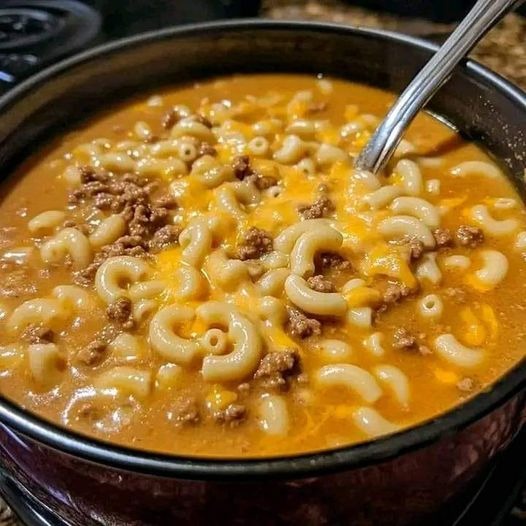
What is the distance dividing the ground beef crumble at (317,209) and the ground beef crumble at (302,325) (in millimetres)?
244

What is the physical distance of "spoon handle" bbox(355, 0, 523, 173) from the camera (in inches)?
70.2

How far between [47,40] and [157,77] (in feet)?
1.73

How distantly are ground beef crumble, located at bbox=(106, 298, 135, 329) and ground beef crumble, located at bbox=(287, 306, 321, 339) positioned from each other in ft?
0.89

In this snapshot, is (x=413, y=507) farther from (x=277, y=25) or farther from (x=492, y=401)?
(x=277, y=25)

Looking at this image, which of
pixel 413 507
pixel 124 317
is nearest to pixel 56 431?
pixel 124 317

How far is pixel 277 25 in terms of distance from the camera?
2051 mm

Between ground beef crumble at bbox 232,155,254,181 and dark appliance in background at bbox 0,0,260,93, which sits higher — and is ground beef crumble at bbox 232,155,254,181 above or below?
below

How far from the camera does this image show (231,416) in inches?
50.4

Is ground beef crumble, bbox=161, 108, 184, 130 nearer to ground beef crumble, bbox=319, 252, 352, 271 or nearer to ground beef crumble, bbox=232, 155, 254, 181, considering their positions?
ground beef crumble, bbox=232, 155, 254, 181

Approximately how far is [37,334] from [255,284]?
38cm

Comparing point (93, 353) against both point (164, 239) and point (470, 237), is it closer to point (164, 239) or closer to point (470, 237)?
point (164, 239)

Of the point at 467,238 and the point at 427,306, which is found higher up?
the point at 467,238

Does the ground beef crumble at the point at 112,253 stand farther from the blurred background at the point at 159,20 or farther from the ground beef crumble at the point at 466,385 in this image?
the blurred background at the point at 159,20

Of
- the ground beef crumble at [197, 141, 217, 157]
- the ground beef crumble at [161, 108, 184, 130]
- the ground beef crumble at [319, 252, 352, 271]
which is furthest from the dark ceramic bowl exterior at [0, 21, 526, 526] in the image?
the ground beef crumble at [161, 108, 184, 130]
